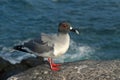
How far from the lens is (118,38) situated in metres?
44.4

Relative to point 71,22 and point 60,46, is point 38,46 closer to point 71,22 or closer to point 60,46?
point 60,46

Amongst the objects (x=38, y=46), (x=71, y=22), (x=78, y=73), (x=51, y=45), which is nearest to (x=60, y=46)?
(x=51, y=45)

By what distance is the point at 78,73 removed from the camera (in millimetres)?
14531

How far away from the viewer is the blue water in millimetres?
40863

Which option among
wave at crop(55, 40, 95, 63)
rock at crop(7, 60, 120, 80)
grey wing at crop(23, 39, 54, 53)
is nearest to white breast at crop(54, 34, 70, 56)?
grey wing at crop(23, 39, 54, 53)

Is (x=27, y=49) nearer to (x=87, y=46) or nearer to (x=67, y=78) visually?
(x=67, y=78)

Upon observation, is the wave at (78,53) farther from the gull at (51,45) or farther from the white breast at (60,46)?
the white breast at (60,46)

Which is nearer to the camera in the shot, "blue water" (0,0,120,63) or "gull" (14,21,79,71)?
"gull" (14,21,79,71)

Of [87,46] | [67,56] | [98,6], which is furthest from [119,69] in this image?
[98,6]

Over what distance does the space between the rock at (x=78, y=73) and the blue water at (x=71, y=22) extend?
68.7ft

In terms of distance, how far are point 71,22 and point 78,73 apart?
3425 cm

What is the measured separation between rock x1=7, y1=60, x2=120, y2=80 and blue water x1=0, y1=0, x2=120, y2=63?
2093 centimetres

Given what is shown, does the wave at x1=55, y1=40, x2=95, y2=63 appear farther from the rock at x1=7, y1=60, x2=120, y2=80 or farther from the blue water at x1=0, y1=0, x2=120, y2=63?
the rock at x1=7, y1=60, x2=120, y2=80

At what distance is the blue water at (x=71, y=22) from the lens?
4086 cm
